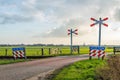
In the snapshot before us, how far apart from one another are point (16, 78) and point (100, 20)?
19.0 m

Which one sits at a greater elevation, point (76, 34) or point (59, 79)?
point (76, 34)

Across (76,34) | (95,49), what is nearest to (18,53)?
(95,49)

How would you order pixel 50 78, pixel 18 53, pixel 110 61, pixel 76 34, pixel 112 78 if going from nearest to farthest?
pixel 112 78, pixel 110 61, pixel 50 78, pixel 18 53, pixel 76 34

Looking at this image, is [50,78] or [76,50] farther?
[76,50]

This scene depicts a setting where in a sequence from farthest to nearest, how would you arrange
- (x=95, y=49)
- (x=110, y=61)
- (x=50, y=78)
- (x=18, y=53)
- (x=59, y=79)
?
(x=18, y=53), (x=95, y=49), (x=50, y=78), (x=59, y=79), (x=110, y=61)

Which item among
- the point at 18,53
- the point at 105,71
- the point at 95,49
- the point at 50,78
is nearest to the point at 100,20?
the point at 95,49

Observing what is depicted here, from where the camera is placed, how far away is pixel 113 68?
13742 millimetres

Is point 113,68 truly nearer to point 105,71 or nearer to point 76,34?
point 105,71

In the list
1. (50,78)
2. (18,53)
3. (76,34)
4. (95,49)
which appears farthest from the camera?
(76,34)

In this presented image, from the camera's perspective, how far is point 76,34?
54844mm

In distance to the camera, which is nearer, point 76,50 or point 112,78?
point 112,78

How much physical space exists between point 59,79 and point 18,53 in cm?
1912

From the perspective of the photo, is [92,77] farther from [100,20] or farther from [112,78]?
[100,20]

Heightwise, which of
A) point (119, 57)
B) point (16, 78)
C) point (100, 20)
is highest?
point (100, 20)
